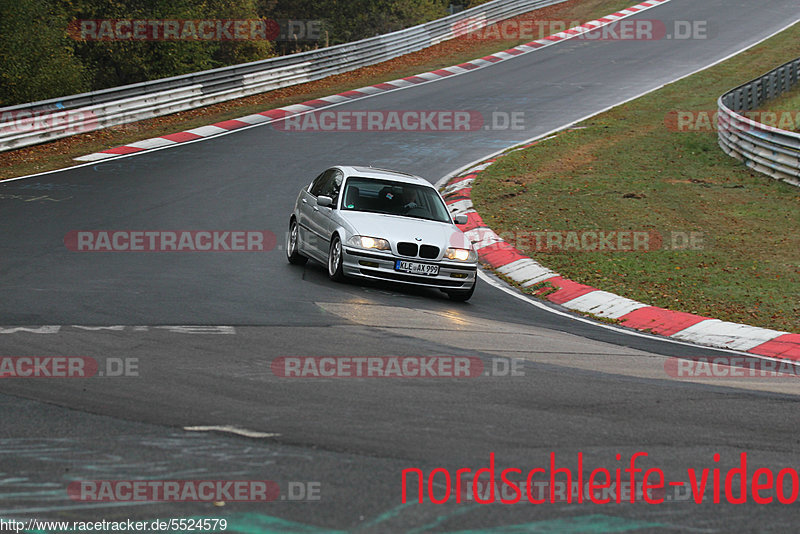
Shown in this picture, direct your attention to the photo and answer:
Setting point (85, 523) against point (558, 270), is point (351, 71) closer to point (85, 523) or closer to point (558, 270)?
point (558, 270)

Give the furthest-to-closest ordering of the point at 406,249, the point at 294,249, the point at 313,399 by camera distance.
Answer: the point at 294,249 → the point at 406,249 → the point at 313,399

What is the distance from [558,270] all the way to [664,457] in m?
8.40

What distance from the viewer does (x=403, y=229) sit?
1245cm

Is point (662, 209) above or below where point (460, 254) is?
below

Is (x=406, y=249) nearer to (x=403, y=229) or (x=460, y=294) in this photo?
(x=403, y=229)

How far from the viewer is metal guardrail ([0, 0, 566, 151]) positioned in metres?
22.2

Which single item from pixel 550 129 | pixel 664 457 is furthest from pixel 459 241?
pixel 550 129

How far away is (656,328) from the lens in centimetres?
1130

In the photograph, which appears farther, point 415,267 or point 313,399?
point 415,267

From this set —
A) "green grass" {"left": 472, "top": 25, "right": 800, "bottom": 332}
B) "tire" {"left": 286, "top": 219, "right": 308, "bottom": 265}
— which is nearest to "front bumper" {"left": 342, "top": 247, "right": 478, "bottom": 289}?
"tire" {"left": 286, "top": 219, "right": 308, "bottom": 265}

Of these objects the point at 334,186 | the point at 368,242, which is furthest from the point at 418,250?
the point at 334,186

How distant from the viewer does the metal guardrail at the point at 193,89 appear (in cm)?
2220

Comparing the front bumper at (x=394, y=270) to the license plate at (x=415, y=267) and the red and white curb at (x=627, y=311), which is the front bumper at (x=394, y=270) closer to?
the license plate at (x=415, y=267)

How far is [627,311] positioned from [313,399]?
6416 millimetres
